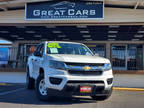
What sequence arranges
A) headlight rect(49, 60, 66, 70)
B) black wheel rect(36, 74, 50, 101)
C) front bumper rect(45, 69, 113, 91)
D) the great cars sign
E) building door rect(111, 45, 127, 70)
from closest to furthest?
front bumper rect(45, 69, 113, 91)
headlight rect(49, 60, 66, 70)
black wheel rect(36, 74, 50, 101)
the great cars sign
building door rect(111, 45, 127, 70)

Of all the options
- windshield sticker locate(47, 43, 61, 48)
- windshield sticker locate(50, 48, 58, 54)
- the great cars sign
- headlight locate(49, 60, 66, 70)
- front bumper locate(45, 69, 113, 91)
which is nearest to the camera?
front bumper locate(45, 69, 113, 91)

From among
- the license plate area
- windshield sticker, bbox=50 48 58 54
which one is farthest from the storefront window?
the license plate area

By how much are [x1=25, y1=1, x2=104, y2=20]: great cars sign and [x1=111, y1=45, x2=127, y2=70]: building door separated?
10021mm

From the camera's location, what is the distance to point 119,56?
20.2 meters

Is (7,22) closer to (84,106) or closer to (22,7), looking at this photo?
(22,7)

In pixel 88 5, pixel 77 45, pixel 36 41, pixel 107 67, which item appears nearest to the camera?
pixel 107 67

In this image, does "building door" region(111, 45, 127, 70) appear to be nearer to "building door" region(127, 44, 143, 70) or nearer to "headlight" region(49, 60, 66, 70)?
"building door" region(127, 44, 143, 70)

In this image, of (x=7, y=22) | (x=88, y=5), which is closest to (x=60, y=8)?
(x=88, y=5)

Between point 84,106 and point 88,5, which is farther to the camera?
point 88,5

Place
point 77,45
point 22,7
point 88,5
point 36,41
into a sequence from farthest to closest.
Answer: point 36,41 < point 22,7 < point 88,5 < point 77,45

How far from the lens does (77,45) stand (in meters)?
7.86

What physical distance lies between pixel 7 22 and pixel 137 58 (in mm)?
12660

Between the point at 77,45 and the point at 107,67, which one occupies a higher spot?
the point at 77,45

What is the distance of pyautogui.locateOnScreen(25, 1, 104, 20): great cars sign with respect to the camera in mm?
10726
